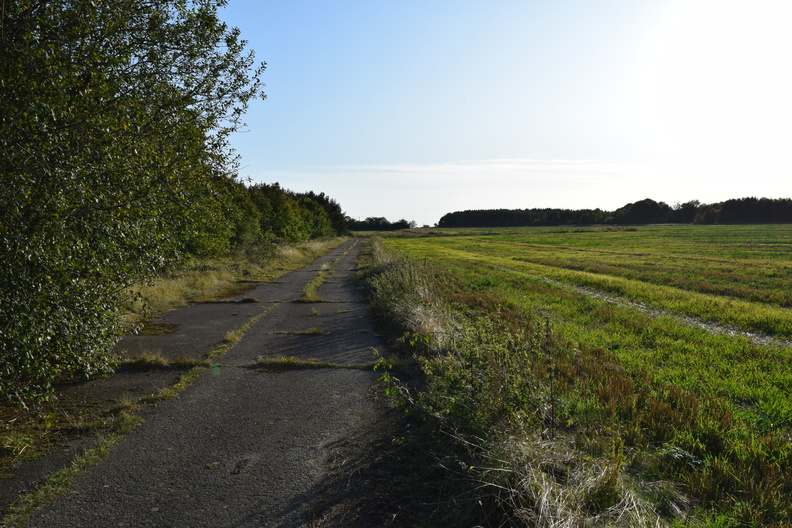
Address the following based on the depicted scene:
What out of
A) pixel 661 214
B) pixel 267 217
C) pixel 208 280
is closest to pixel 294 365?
pixel 208 280

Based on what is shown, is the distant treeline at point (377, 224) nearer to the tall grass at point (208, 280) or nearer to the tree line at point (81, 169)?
the tall grass at point (208, 280)

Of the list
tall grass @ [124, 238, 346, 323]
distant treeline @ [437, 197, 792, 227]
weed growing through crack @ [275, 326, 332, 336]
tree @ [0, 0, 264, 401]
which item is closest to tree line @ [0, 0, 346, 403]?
tree @ [0, 0, 264, 401]

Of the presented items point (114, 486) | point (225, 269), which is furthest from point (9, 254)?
point (225, 269)

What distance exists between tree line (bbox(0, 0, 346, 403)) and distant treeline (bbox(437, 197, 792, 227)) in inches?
6095

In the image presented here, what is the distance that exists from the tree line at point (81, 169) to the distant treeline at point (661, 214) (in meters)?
155

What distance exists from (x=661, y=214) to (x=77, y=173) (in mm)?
179211

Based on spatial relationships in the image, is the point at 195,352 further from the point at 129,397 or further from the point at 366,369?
the point at 366,369

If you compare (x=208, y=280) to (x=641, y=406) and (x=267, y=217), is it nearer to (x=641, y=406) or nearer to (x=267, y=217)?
(x=641, y=406)

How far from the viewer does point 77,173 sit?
16.8 feet

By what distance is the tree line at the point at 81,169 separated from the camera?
480 centimetres

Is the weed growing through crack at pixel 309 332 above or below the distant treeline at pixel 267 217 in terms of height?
below

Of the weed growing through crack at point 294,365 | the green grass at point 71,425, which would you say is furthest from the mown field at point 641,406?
the green grass at point 71,425

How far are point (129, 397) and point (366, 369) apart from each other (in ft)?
12.2

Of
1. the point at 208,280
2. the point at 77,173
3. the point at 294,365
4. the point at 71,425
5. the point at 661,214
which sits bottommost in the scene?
the point at 294,365
